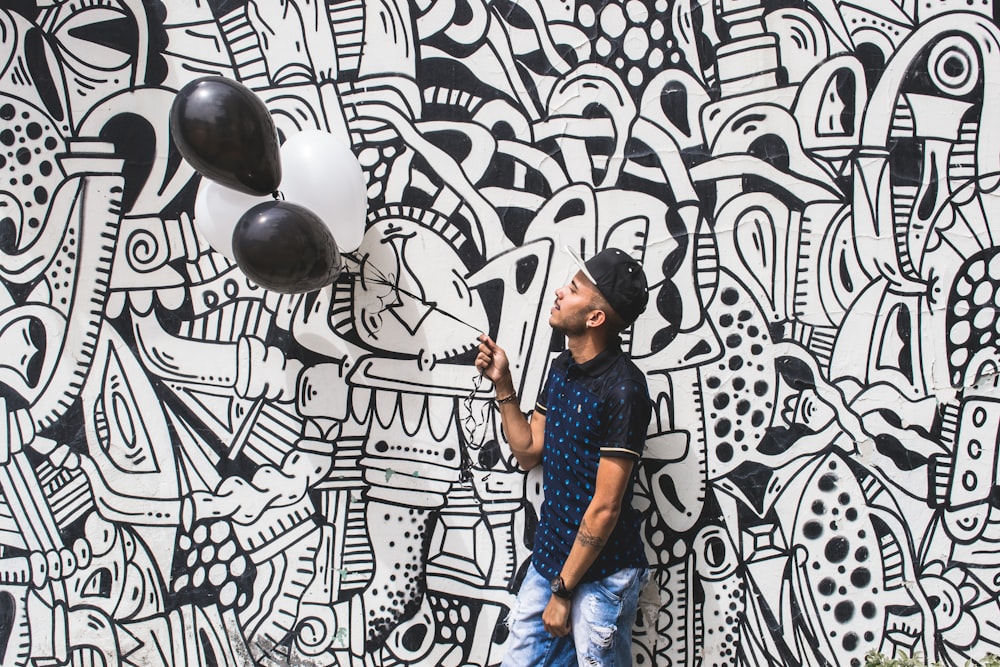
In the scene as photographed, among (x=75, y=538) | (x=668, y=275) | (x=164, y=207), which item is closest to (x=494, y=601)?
(x=668, y=275)

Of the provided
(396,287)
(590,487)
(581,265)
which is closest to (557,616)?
(590,487)

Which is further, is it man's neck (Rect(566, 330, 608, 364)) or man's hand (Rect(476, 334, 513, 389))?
man's hand (Rect(476, 334, 513, 389))

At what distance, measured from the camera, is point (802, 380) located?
2.76 m

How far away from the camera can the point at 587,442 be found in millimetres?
2342

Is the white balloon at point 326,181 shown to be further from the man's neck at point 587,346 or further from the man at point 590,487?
the man's neck at point 587,346

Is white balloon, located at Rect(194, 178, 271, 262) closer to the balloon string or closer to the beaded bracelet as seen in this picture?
the balloon string

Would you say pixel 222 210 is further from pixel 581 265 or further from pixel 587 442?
pixel 587 442

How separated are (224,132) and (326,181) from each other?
405 millimetres

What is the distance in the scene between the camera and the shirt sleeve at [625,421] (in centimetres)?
226

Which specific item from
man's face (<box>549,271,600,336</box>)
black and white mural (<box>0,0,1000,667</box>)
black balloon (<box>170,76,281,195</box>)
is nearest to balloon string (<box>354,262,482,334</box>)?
black and white mural (<box>0,0,1000,667</box>)

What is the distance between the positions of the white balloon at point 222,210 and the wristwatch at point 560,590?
1.69 meters

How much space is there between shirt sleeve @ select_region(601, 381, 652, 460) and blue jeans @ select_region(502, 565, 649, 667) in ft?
1.60

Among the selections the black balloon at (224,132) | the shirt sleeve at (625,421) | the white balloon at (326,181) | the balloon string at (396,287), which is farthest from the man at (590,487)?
the black balloon at (224,132)

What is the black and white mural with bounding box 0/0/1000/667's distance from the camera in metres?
2.71
